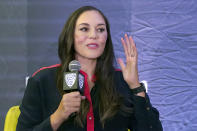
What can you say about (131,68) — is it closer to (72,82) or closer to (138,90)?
(138,90)

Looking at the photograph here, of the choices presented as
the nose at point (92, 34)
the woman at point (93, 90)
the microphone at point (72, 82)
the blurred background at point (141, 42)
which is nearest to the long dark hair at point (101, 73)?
the woman at point (93, 90)

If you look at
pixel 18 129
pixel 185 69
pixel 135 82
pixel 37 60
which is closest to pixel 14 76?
pixel 37 60

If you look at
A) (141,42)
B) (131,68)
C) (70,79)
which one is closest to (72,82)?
(70,79)

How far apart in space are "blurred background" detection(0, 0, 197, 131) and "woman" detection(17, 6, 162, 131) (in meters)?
0.78

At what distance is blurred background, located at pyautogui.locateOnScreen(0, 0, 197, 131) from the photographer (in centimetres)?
206

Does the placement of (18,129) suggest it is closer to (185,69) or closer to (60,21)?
(60,21)

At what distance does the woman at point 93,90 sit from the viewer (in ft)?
3.88

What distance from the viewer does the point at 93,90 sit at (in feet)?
4.21

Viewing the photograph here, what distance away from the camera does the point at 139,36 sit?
2084mm

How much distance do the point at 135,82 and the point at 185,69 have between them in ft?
3.47

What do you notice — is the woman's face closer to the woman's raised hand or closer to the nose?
the nose

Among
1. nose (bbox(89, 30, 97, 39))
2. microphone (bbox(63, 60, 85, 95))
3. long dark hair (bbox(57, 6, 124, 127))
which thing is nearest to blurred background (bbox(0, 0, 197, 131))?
long dark hair (bbox(57, 6, 124, 127))

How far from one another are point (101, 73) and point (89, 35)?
0.72ft

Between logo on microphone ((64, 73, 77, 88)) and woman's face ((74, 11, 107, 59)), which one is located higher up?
woman's face ((74, 11, 107, 59))
